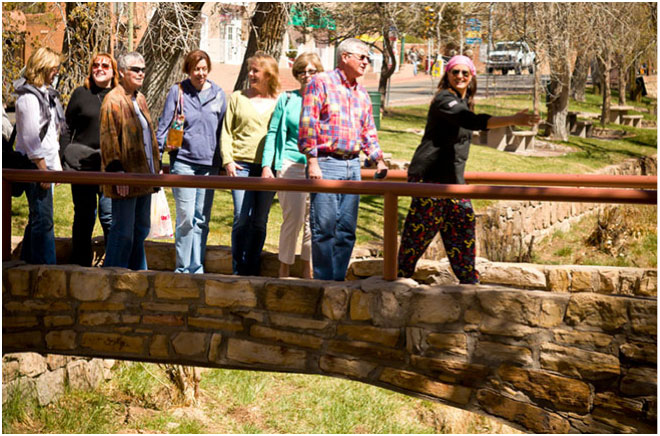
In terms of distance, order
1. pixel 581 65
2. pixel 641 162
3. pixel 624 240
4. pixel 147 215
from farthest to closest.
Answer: pixel 581 65 < pixel 641 162 < pixel 624 240 < pixel 147 215

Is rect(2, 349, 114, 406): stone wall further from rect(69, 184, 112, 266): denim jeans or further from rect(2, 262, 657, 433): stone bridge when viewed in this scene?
rect(2, 262, 657, 433): stone bridge

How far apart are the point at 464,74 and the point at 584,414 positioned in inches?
84.9

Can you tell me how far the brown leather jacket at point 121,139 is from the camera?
20.4 feet

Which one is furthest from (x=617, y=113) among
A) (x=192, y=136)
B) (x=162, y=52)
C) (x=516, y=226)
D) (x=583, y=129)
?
(x=192, y=136)

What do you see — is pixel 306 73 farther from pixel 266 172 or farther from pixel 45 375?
pixel 45 375

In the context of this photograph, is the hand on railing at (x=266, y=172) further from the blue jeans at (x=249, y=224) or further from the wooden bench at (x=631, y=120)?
the wooden bench at (x=631, y=120)

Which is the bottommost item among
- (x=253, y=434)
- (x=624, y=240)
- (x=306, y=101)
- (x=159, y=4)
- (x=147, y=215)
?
(x=253, y=434)

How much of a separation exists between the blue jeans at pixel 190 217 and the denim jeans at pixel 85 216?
59 centimetres

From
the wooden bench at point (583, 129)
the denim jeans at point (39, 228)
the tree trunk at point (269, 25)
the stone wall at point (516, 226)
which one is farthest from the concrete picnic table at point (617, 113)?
the denim jeans at point (39, 228)

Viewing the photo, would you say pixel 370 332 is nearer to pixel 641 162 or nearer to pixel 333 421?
pixel 333 421

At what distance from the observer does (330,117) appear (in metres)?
5.85

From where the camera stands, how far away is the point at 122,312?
6203mm

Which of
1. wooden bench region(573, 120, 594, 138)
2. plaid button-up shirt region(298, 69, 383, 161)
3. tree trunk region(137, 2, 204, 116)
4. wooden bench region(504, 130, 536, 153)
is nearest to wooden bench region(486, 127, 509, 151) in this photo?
wooden bench region(504, 130, 536, 153)

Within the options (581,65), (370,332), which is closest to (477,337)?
(370,332)
